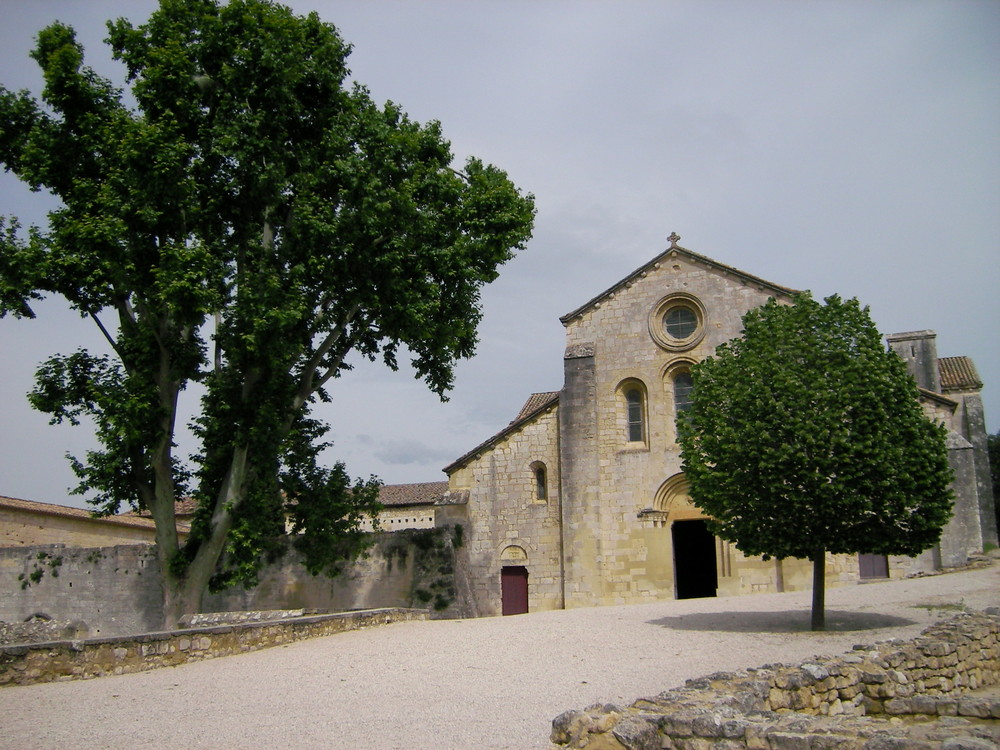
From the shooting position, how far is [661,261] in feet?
88.6

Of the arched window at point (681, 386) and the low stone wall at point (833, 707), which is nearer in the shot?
the low stone wall at point (833, 707)

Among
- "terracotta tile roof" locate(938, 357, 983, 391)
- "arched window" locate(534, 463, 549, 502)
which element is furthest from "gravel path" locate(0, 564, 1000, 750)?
"terracotta tile roof" locate(938, 357, 983, 391)

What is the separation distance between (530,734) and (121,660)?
7.07 meters

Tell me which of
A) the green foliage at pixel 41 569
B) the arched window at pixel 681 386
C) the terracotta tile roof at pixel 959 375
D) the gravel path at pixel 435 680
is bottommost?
the gravel path at pixel 435 680

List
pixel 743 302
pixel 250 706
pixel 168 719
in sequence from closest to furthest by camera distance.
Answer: pixel 168 719
pixel 250 706
pixel 743 302

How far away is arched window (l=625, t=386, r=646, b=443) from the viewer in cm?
2650

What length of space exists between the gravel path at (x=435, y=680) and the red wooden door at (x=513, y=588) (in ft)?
20.9

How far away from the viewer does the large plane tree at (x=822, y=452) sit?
51.8ft

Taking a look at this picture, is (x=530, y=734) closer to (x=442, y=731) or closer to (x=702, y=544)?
(x=442, y=731)

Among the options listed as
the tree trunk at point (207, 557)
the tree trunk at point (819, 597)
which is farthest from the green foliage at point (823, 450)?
the tree trunk at point (207, 557)

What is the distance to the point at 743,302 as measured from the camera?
85.7 feet

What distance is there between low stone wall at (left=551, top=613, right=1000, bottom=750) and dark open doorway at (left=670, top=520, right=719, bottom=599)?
1530 cm

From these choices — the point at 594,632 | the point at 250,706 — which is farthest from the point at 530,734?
the point at 594,632

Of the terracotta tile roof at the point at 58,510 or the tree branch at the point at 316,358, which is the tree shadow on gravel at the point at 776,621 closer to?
the tree branch at the point at 316,358
